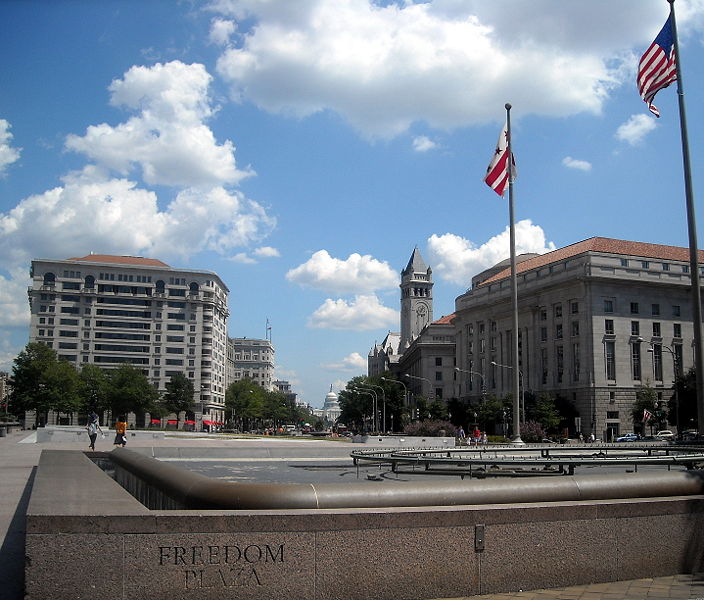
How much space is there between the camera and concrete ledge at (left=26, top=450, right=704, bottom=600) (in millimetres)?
6199

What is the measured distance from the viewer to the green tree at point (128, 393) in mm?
117875

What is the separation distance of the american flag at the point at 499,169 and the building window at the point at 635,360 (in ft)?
230

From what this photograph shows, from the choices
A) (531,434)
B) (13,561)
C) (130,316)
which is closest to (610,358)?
(531,434)

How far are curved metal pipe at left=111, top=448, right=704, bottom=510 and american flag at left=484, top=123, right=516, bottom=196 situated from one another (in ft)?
82.9

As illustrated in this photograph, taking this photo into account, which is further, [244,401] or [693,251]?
[244,401]

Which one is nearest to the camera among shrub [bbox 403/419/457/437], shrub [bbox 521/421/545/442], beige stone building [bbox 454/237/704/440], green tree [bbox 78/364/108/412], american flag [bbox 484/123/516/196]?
american flag [bbox 484/123/516/196]

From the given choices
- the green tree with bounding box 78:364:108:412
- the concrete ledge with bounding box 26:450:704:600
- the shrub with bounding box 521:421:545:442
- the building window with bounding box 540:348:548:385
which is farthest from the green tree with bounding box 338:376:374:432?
the concrete ledge with bounding box 26:450:704:600

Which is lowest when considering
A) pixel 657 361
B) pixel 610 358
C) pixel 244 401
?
pixel 244 401

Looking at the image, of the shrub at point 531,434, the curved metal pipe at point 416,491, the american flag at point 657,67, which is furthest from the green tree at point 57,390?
the curved metal pipe at point 416,491

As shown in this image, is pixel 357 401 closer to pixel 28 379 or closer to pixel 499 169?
pixel 28 379

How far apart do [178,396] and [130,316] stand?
23701mm

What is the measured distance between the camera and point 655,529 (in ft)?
26.6

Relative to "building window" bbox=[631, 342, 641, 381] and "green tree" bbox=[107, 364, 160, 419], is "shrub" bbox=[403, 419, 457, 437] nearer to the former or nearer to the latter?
"building window" bbox=[631, 342, 641, 381]

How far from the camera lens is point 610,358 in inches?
3733
